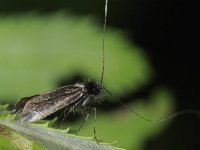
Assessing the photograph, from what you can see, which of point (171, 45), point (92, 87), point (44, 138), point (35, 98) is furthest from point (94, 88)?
point (171, 45)

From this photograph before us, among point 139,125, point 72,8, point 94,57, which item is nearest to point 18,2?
point 72,8

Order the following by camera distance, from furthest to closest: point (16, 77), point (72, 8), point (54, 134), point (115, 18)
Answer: point (115, 18) < point (72, 8) < point (16, 77) < point (54, 134)

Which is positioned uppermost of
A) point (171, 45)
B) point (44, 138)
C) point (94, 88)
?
point (44, 138)

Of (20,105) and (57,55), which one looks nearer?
(20,105)

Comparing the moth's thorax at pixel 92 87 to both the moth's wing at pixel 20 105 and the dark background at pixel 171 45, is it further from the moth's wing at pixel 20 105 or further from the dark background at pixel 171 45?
the dark background at pixel 171 45

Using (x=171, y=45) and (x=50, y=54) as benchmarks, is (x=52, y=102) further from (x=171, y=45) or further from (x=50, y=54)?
(x=171, y=45)

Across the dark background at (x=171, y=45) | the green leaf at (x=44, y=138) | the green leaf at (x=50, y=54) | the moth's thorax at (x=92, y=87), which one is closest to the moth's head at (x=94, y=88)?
the moth's thorax at (x=92, y=87)

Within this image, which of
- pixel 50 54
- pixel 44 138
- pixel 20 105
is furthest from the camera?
pixel 50 54

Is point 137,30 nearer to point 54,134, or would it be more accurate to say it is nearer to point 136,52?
point 136,52
